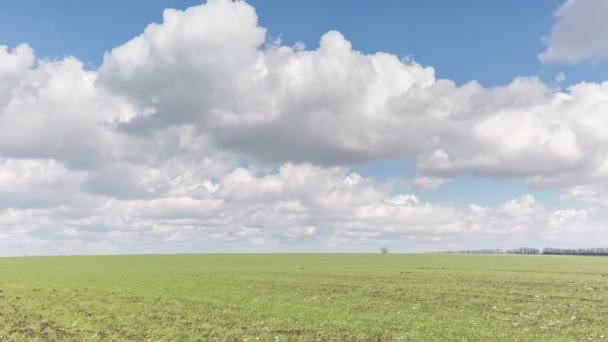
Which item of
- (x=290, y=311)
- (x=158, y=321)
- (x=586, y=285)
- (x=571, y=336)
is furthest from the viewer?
(x=586, y=285)

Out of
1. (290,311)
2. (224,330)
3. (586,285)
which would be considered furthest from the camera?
(586,285)

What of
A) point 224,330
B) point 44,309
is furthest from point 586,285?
point 44,309

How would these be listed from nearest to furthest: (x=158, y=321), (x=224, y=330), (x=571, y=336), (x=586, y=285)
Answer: (x=571, y=336) → (x=224, y=330) → (x=158, y=321) → (x=586, y=285)

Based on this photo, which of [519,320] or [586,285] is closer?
[519,320]

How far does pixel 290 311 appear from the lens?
32.0 m

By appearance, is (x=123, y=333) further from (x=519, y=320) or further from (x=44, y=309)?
(x=519, y=320)

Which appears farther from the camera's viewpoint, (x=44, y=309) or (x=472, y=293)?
(x=472, y=293)

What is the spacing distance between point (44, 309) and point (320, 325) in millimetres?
20870

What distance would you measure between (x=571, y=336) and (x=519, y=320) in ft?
13.7

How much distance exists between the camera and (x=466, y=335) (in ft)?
80.8

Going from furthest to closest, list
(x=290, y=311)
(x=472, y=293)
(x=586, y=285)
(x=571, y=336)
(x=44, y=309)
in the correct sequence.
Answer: (x=586, y=285) < (x=472, y=293) < (x=44, y=309) < (x=290, y=311) < (x=571, y=336)

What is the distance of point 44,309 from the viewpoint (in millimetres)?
36000

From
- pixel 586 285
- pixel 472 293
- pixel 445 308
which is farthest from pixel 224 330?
pixel 586 285

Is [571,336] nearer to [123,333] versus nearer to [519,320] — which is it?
[519,320]
